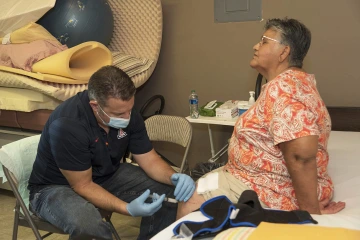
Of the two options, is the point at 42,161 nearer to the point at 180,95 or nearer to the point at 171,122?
the point at 171,122

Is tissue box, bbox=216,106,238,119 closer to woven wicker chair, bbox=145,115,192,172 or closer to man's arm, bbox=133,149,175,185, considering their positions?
woven wicker chair, bbox=145,115,192,172

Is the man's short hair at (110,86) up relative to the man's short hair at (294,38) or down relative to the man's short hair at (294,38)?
down

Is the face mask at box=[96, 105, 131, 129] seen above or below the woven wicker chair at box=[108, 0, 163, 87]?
below

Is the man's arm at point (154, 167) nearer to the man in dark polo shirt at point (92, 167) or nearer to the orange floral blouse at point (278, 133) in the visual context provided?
the man in dark polo shirt at point (92, 167)

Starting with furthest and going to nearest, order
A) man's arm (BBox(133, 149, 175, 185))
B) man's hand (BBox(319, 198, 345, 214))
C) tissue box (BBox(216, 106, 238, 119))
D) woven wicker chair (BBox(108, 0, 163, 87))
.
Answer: woven wicker chair (BBox(108, 0, 163, 87)) → tissue box (BBox(216, 106, 238, 119)) → man's arm (BBox(133, 149, 175, 185)) → man's hand (BBox(319, 198, 345, 214))

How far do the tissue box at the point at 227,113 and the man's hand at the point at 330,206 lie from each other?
0.94m

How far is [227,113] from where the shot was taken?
8.52 feet

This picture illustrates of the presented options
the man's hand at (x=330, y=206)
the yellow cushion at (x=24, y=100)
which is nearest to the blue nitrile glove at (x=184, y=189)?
the man's hand at (x=330, y=206)

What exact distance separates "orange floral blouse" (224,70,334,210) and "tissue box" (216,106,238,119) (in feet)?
2.45

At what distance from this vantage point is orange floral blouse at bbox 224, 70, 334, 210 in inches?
63.1

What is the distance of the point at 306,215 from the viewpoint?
1.46 metres

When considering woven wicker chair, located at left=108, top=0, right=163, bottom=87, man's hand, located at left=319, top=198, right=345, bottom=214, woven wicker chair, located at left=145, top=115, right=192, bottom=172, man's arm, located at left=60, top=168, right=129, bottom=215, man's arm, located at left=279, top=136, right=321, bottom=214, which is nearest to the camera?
man's arm, located at left=279, top=136, right=321, bottom=214

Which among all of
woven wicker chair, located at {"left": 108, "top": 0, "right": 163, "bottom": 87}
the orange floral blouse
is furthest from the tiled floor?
the orange floral blouse

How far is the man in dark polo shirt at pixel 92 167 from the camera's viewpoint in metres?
1.74
